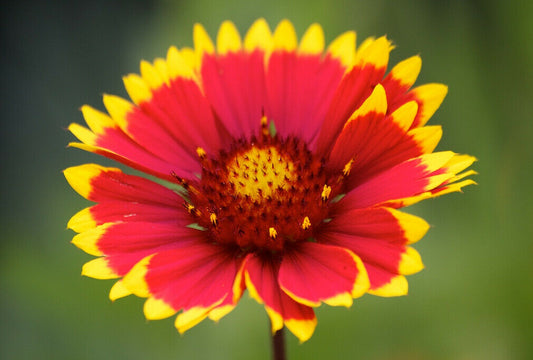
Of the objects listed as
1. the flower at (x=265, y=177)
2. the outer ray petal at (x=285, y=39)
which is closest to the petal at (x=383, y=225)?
the flower at (x=265, y=177)

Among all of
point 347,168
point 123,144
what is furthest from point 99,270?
point 347,168

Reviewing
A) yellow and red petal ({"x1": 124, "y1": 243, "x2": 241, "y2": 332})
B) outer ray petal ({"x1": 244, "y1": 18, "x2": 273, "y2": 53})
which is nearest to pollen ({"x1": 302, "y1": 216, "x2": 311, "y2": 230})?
yellow and red petal ({"x1": 124, "y1": 243, "x2": 241, "y2": 332})

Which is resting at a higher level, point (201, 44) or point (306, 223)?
point (201, 44)

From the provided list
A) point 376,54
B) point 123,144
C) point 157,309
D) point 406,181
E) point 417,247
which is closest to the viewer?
point 157,309

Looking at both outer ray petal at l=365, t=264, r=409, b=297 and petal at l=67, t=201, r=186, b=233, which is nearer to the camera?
outer ray petal at l=365, t=264, r=409, b=297

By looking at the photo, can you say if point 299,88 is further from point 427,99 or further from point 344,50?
point 427,99

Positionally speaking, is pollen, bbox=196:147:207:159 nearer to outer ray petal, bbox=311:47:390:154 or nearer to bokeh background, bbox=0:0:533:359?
outer ray petal, bbox=311:47:390:154
